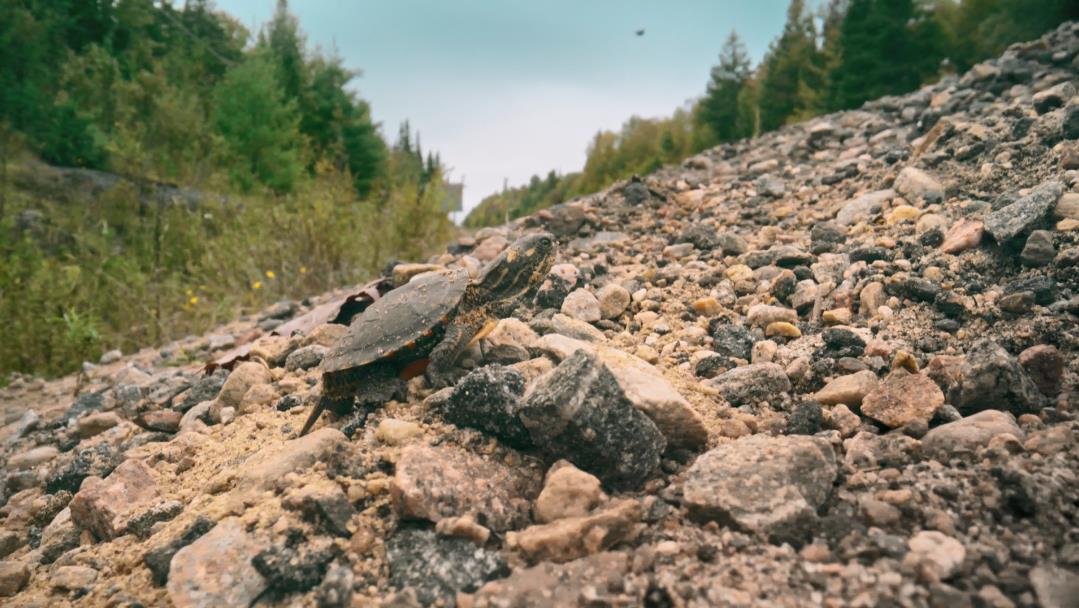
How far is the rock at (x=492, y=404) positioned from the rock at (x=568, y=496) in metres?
0.26

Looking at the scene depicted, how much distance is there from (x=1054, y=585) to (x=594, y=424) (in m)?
1.03

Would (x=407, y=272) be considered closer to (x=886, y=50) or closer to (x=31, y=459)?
(x=31, y=459)

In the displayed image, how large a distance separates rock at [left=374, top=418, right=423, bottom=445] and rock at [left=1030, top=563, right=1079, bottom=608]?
5.63 feet

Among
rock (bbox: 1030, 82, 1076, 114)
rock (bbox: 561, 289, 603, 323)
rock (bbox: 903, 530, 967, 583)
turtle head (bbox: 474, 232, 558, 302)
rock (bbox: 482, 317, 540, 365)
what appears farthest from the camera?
rock (bbox: 1030, 82, 1076, 114)

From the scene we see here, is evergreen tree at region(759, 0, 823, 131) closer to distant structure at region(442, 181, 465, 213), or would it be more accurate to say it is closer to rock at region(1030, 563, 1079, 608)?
distant structure at region(442, 181, 465, 213)

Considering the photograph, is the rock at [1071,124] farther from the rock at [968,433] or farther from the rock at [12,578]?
the rock at [12,578]

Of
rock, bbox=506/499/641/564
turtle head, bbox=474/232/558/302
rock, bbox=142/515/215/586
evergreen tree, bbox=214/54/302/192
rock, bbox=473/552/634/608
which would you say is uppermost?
evergreen tree, bbox=214/54/302/192

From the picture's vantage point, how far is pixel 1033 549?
121 centimetres

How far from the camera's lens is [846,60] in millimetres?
21750

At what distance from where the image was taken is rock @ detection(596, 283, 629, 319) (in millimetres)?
3215

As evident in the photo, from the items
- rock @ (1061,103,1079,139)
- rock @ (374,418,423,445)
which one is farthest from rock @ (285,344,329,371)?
rock @ (1061,103,1079,139)

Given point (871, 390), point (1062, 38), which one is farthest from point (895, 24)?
point (871, 390)

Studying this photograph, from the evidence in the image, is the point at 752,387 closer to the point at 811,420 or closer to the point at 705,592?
the point at 811,420

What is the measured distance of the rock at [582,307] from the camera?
10.3 ft
